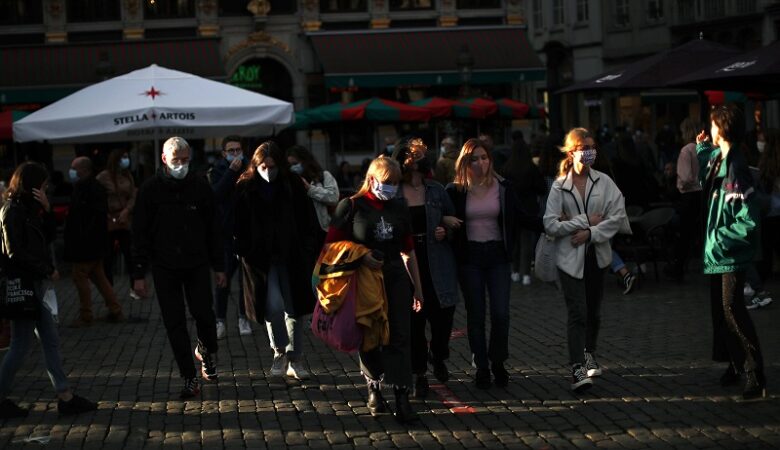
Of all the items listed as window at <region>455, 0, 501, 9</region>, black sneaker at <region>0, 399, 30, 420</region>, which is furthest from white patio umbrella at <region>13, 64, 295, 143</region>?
window at <region>455, 0, 501, 9</region>

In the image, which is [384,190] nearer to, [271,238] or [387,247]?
[387,247]

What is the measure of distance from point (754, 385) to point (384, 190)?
2.71 metres

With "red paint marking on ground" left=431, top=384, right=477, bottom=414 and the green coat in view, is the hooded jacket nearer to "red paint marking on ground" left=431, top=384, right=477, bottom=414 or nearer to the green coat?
the green coat

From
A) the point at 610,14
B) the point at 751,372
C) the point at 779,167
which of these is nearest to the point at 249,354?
the point at 751,372

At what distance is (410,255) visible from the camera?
8578 millimetres

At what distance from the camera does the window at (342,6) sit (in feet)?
131

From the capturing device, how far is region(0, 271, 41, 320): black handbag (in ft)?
28.7

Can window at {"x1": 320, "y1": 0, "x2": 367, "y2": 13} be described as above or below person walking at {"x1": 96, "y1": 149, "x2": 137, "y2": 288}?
above

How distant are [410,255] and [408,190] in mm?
699

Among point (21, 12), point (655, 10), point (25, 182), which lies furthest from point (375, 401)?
point (655, 10)

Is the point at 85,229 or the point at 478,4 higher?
the point at 478,4

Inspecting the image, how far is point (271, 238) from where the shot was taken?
996cm

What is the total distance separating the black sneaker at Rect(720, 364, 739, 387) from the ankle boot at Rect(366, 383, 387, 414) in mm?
2382

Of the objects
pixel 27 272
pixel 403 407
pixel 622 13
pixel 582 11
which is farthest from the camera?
pixel 582 11
